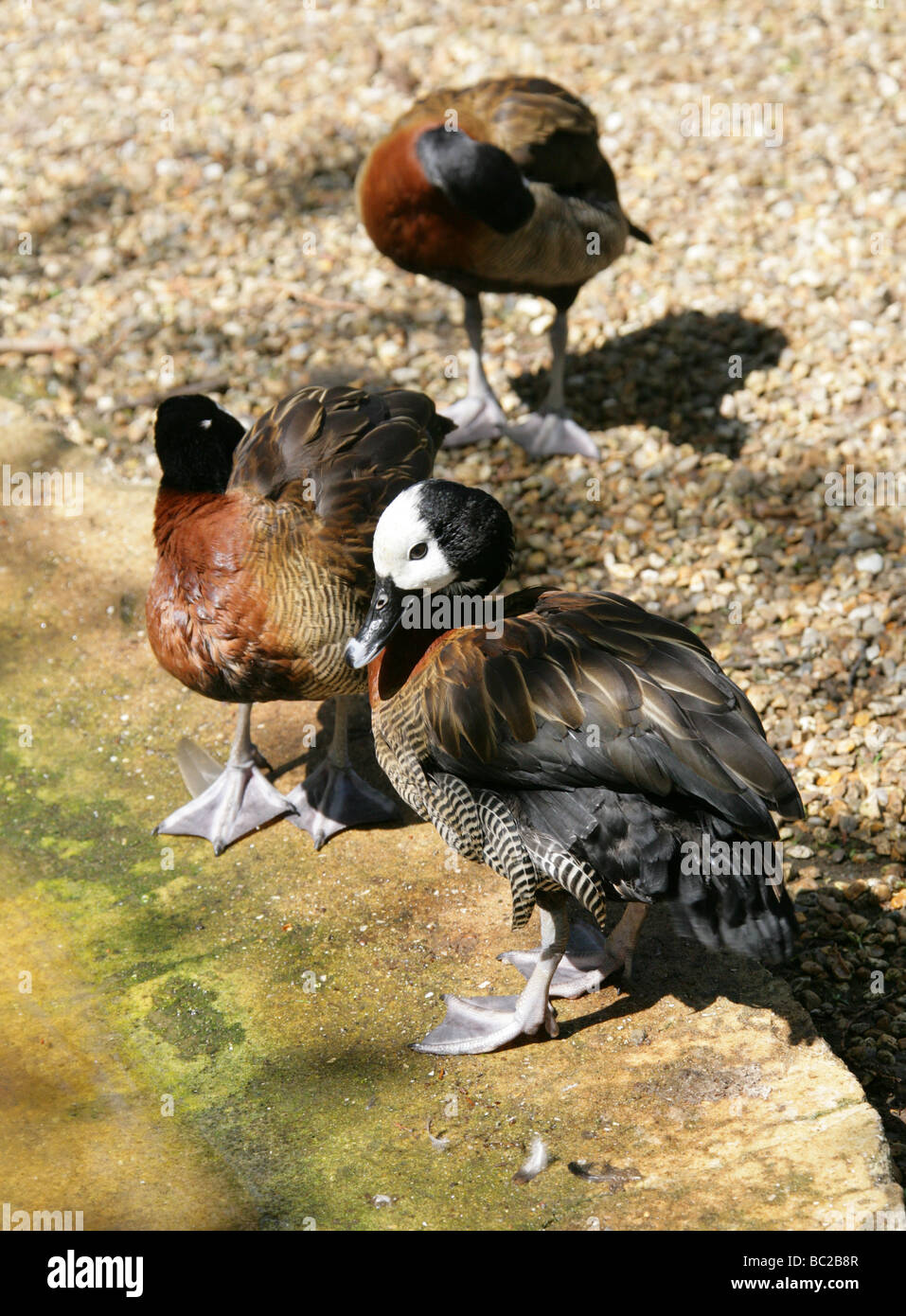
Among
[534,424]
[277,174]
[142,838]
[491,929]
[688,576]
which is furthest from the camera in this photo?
[277,174]

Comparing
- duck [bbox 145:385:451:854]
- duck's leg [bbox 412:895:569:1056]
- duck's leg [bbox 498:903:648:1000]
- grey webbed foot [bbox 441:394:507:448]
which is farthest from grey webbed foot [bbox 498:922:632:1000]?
grey webbed foot [bbox 441:394:507:448]

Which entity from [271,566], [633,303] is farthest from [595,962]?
[633,303]

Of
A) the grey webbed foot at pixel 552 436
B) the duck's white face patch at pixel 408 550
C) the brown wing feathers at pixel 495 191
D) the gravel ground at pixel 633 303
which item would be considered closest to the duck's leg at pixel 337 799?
the duck's white face patch at pixel 408 550

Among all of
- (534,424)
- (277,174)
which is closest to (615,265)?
(534,424)

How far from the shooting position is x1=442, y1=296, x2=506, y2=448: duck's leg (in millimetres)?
6504

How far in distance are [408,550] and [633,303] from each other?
4112 mm

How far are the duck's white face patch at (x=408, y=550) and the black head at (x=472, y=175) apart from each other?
2.76 m

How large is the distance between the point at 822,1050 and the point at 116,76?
312 inches

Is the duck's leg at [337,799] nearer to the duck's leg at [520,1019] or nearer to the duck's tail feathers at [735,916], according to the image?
the duck's leg at [520,1019]

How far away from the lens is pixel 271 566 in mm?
4121

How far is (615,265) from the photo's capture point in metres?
7.51

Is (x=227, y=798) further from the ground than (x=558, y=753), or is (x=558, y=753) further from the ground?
(x=558, y=753)

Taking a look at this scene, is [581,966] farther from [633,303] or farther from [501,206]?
[633,303]
